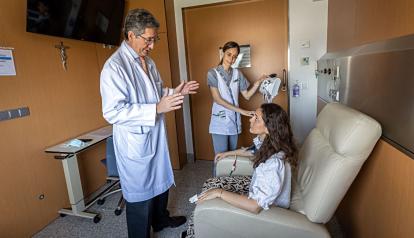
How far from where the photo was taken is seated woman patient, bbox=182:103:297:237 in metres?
1.14

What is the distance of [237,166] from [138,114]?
903mm

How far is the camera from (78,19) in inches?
85.0

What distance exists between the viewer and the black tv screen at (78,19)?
1.83 m

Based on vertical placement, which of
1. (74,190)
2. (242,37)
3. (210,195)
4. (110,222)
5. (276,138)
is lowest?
(110,222)

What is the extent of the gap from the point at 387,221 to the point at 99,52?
114 inches

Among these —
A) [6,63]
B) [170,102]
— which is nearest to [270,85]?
[170,102]

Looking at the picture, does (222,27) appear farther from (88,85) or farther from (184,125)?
(88,85)

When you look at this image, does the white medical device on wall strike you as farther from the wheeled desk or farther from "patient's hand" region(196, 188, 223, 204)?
the wheeled desk

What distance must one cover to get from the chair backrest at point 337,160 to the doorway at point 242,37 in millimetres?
1655

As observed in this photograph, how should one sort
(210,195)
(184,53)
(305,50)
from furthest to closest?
(184,53)
(305,50)
(210,195)

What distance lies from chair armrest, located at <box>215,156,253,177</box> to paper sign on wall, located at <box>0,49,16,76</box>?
5.68 ft

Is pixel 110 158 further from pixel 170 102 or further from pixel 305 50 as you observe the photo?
pixel 305 50

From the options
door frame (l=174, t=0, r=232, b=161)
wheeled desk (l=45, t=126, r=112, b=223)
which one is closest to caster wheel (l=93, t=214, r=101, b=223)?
wheeled desk (l=45, t=126, r=112, b=223)

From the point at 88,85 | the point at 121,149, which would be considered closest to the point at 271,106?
the point at 121,149
